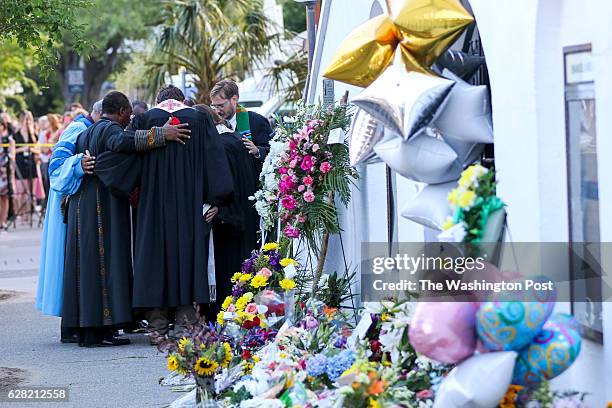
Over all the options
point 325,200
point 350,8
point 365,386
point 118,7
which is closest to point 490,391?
point 365,386

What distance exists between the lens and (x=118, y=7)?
4109 centimetres

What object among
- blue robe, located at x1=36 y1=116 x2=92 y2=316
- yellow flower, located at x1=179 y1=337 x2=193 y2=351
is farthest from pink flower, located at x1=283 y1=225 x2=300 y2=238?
blue robe, located at x1=36 y1=116 x2=92 y2=316

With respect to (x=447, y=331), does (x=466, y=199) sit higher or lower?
higher

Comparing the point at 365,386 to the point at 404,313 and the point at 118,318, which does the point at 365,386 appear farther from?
the point at 118,318

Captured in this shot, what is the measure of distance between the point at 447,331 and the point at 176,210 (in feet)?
18.1

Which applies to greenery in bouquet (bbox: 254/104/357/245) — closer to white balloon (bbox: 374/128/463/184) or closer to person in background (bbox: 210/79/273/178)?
person in background (bbox: 210/79/273/178)

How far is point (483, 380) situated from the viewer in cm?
438

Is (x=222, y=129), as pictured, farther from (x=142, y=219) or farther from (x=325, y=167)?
(x=325, y=167)

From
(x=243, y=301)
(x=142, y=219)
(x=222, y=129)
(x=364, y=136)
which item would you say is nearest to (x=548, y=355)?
(x=364, y=136)

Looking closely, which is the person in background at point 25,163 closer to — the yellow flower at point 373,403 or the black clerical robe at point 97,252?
the black clerical robe at point 97,252

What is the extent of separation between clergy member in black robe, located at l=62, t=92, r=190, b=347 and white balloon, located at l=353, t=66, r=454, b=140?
4666 millimetres

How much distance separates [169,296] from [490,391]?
18.3 ft

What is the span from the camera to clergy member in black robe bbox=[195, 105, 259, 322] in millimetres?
10258

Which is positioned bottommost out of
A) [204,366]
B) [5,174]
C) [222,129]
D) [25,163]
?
[204,366]
